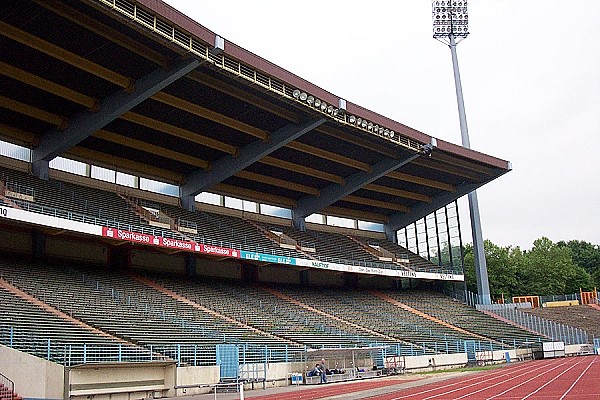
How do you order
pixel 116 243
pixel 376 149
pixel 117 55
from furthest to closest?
pixel 376 149
pixel 116 243
pixel 117 55

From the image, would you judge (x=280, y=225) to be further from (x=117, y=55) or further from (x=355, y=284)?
(x=117, y=55)

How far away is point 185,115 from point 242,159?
16.4 feet

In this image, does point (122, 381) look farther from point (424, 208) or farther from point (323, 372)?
point (424, 208)

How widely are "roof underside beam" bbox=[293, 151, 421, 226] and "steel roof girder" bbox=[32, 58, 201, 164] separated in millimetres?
18293

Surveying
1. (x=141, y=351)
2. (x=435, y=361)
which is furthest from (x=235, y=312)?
(x=435, y=361)

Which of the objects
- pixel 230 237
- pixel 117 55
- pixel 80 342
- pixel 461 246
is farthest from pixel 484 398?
pixel 461 246

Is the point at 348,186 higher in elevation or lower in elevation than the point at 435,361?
higher

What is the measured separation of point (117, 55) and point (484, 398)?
768 inches

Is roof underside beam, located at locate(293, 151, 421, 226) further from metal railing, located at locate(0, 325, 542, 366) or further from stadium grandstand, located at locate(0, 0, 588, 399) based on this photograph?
metal railing, located at locate(0, 325, 542, 366)

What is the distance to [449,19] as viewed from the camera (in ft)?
193

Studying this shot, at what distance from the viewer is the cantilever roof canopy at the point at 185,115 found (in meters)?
25.2

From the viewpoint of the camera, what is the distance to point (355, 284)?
→ 158ft

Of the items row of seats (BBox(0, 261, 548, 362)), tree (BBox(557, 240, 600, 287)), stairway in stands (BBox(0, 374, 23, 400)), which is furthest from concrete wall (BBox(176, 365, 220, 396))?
tree (BBox(557, 240, 600, 287))

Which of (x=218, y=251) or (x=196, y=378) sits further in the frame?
(x=218, y=251)
